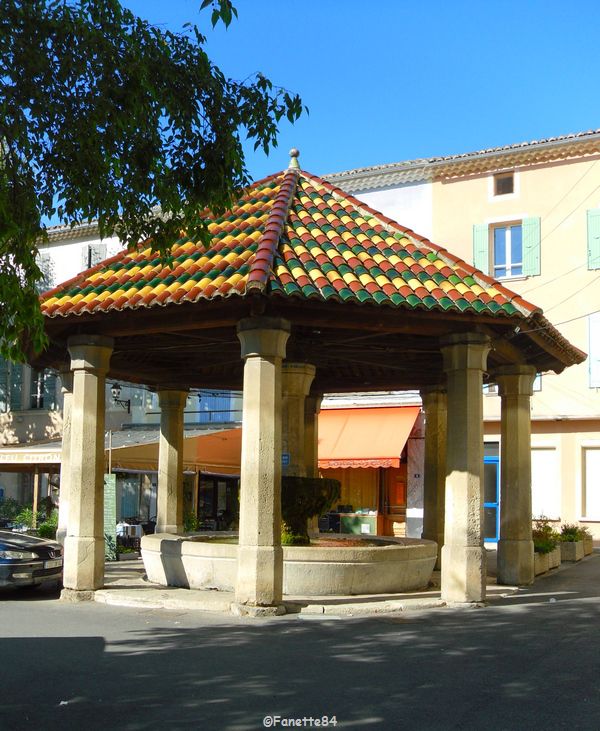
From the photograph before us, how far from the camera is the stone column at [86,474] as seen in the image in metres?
13.5

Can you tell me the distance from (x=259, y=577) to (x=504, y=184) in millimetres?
19942

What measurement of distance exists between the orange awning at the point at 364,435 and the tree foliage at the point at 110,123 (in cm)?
1788

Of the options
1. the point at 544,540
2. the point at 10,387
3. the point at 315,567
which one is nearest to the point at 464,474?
the point at 315,567

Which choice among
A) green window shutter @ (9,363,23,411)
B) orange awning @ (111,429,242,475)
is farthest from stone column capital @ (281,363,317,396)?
green window shutter @ (9,363,23,411)

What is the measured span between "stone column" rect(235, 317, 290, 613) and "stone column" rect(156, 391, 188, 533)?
22.1ft

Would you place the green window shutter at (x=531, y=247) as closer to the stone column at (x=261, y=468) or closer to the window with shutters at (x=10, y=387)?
the stone column at (x=261, y=468)

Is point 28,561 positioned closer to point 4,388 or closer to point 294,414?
point 294,414

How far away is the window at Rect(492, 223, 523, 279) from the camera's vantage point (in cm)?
2845

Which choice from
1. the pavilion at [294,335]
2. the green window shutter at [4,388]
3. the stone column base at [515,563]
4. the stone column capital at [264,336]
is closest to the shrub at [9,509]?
the green window shutter at [4,388]

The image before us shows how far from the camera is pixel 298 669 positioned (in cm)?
862

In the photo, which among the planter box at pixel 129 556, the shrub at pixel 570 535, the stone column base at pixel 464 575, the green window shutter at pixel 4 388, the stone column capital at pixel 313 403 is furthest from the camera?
the green window shutter at pixel 4 388

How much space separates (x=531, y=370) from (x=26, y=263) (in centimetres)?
1045

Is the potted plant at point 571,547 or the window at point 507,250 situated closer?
the potted plant at point 571,547

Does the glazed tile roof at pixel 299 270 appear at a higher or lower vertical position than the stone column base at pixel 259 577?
higher
